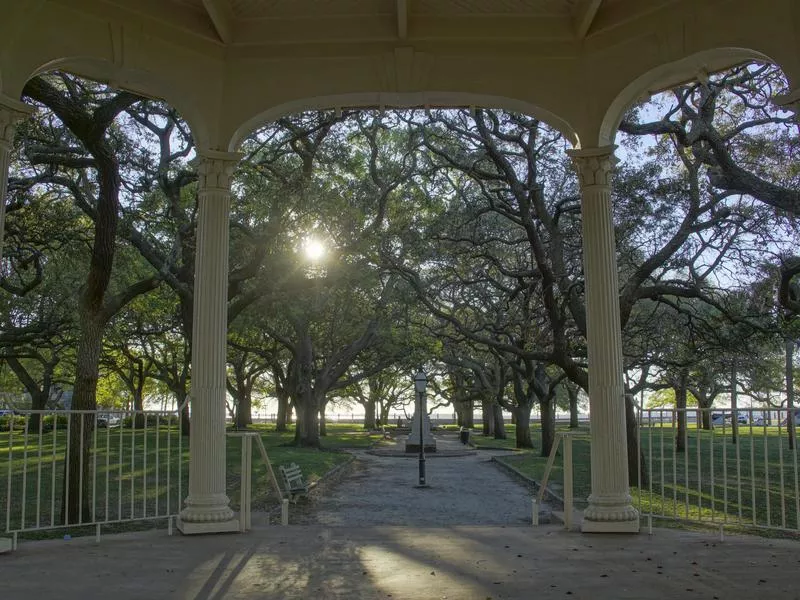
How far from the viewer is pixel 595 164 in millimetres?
6438

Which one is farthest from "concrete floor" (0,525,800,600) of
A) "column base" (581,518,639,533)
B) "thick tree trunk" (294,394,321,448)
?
"thick tree trunk" (294,394,321,448)

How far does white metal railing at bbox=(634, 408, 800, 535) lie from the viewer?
5.50 meters

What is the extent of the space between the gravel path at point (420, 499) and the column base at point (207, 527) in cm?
441

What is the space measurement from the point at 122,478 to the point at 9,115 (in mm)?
6835

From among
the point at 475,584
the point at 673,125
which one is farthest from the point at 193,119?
the point at 673,125

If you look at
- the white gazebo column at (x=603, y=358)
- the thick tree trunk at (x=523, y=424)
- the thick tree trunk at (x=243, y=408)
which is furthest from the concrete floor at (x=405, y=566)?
the thick tree trunk at (x=243, y=408)

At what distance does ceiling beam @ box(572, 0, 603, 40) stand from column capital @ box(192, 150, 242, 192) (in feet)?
11.2

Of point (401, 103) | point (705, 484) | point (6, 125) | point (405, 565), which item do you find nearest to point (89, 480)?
point (6, 125)

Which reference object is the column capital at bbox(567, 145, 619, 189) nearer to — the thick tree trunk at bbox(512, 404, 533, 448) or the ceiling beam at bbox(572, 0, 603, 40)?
the ceiling beam at bbox(572, 0, 603, 40)

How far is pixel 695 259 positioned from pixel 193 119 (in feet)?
30.3

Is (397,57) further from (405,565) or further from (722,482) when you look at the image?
(722,482)

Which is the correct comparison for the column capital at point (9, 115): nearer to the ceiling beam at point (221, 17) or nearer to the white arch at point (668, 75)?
the ceiling beam at point (221, 17)

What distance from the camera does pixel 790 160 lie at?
36.0ft

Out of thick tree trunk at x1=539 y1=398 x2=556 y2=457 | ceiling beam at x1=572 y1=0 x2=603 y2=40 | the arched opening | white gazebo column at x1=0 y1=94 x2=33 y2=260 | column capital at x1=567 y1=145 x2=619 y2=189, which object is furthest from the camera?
thick tree trunk at x1=539 y1=398 x2=556 y2=457
